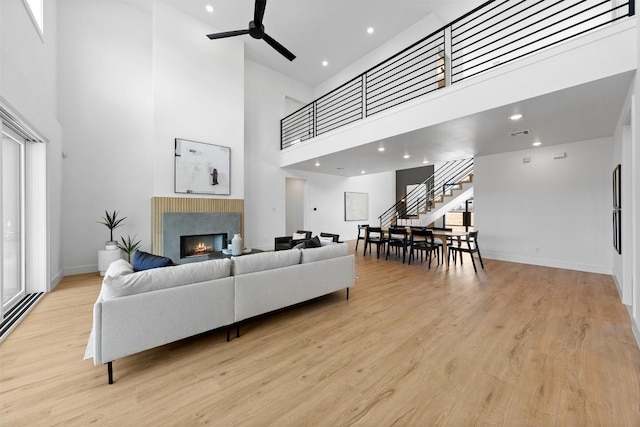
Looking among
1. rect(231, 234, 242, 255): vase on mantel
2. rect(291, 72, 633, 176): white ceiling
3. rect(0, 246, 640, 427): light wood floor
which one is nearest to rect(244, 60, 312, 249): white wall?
rect(291, 72, 633, 176): white ceiling

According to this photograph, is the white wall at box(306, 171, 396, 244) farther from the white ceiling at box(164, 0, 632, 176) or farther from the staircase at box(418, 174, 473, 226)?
the staircase at box(418, 174, 473, 226)

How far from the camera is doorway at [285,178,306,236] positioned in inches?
380

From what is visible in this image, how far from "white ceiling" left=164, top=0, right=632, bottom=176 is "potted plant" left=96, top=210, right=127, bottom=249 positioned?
15.4 ft

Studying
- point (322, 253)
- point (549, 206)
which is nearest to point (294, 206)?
point (322, 253)

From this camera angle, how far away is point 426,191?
1195 centimetres

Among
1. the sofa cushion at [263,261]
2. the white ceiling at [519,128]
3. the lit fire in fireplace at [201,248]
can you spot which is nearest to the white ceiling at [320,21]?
the white ceiling at [519,128]

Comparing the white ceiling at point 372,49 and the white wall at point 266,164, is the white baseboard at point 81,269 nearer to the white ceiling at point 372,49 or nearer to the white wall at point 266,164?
the white wall at point 266,164

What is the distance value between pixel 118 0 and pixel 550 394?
8937 mm

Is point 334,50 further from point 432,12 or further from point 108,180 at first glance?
point 108,180

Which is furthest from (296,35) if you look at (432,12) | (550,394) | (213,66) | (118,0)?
(550,394)

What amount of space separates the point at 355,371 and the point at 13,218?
4.69 meters

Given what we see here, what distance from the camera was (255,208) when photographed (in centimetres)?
771

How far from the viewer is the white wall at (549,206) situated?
17.0ft

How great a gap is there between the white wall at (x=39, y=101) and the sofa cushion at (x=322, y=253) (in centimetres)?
340
